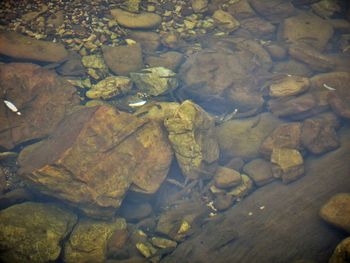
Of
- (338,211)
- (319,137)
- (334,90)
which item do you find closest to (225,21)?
(334,90)

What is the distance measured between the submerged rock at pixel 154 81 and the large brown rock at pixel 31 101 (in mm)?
1496

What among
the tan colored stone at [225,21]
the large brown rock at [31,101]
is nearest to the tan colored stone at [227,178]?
the large brown rock at [31,101]

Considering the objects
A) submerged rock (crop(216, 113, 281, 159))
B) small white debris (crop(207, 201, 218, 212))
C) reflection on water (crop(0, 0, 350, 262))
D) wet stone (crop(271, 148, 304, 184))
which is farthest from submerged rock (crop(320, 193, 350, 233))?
submerged rock (crop(216, 113, 281, 159))

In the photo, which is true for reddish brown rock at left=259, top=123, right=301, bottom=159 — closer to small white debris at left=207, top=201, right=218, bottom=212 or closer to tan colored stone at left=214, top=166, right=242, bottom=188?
tan colored stone at left=214, top=166, right=242, bottom=188

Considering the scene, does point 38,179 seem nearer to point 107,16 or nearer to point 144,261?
point 144,261

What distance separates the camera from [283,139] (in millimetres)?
6000

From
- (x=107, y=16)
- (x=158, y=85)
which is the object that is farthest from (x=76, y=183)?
(x=107, y=16)

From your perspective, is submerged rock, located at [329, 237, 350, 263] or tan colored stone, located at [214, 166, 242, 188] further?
tan colored stone, located at [214, 166, 242, 188]

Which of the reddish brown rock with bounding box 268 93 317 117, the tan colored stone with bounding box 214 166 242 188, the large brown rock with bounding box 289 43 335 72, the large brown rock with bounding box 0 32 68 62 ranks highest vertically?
the large brown rock with bounding box 289 43 335 72

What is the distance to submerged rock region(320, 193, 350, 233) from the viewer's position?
4.04 metres

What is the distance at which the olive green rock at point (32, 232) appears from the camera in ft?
14.7

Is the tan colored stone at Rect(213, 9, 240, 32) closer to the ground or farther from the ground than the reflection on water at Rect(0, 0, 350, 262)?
farther from the ground

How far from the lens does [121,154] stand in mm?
5473

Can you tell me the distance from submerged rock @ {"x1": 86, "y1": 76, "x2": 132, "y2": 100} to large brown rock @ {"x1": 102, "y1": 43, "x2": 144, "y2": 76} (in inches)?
16.6
